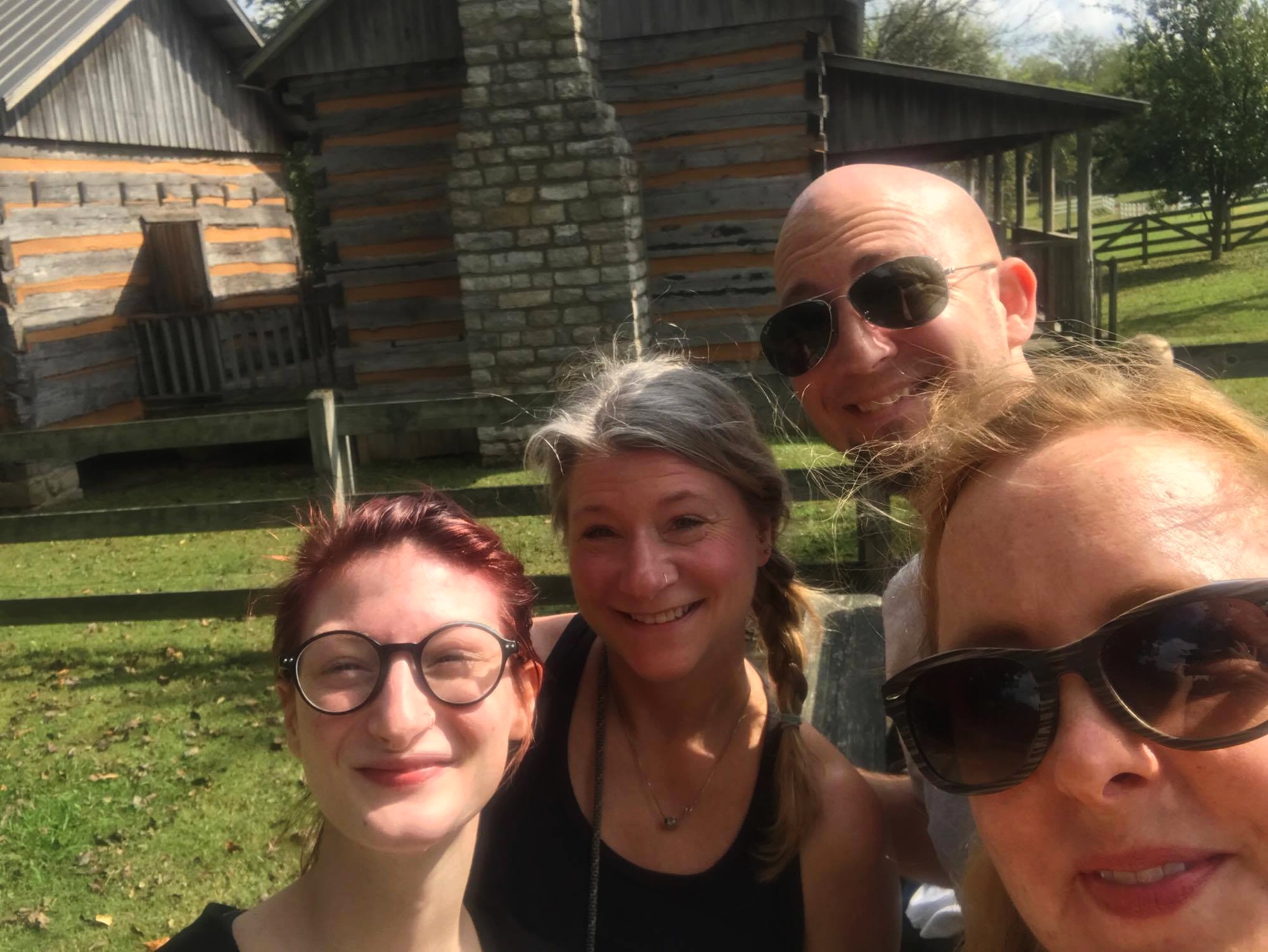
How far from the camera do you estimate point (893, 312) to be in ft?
6.01

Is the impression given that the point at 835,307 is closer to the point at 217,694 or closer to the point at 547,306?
the point at 217,694

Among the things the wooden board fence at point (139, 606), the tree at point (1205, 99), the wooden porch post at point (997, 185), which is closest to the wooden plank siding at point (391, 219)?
the wooden board fence at point (139, 606)

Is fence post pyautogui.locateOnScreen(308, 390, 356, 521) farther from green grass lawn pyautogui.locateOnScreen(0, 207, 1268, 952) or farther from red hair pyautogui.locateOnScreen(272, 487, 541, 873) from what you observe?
red hair pyautogui.locateOnScreen(272, 487, 541, 873)

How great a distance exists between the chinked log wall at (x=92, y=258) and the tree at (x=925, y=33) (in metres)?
23.0

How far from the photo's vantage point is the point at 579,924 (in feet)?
5.67

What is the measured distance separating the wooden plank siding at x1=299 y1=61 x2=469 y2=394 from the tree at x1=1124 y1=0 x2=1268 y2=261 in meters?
18.9

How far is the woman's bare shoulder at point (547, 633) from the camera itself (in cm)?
210

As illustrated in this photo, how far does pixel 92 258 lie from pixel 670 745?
465 inches

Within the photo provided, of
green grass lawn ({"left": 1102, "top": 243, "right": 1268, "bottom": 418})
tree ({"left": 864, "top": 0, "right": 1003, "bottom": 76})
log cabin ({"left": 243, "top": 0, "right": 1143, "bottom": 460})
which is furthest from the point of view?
tree ({"left": 864, "top": 0, "right": 1003, "bottom": 76})

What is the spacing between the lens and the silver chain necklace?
182 centimetres

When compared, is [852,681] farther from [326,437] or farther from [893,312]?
[326,437]

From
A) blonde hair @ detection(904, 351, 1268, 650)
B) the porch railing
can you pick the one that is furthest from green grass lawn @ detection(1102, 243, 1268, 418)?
the porch railing

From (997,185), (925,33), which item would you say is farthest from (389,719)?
(925,33)

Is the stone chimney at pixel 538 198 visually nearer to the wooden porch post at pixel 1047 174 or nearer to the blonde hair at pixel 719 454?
the wooden porch post at pixel 1047 174
